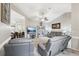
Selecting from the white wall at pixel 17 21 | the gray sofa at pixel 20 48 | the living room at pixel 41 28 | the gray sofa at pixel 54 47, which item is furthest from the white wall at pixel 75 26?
the white wall at pixel 17 21

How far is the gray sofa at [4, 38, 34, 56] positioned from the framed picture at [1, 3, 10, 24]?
1.26 feet

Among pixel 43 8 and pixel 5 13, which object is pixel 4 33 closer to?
pixel 5 13

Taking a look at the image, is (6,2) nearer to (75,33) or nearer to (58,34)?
(58,34)

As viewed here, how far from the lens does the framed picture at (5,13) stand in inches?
84.2

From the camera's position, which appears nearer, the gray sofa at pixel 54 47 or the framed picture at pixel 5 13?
the framed picture at pixel 5 13

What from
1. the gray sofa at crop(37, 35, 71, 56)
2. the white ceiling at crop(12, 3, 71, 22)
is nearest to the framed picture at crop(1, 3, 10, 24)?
the white ceiling at crop(12, 3, 71, 22)

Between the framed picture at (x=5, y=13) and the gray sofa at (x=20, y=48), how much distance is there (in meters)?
0.38

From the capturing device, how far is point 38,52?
227 cm

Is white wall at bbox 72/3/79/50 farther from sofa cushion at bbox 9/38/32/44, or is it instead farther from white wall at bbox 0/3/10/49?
white wall at bbox 0/3/10/49

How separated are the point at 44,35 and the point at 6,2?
92cm

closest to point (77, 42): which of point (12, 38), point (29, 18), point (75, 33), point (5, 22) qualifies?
point (75, 33)

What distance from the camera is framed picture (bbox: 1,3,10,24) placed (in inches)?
84.2

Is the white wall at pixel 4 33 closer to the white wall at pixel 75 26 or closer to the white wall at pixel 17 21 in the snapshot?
the white wall at pixel 17 21

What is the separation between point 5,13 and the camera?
2203 mm
